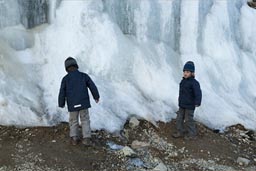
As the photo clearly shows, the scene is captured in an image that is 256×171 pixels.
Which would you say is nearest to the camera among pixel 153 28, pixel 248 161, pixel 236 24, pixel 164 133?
pixel 248 161

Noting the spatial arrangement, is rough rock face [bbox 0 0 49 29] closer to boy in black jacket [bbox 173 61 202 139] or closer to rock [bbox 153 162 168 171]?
boy in black jacket [bbox 173 61 202 139]

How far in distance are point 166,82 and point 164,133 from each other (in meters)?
1.85

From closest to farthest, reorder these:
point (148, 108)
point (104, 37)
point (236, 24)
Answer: point (148, 108) → point (104, 37) → point (236, 24)

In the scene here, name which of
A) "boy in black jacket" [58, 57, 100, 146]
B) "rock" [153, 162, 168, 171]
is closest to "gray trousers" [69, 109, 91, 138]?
"boy in black jacket" [58, 57, 100, 146]

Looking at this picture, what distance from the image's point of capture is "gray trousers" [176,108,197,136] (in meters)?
8.13

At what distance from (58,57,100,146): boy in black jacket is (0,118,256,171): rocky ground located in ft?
0.80

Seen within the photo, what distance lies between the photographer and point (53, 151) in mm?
7086

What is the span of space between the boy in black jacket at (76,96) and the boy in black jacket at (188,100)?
5.55ft

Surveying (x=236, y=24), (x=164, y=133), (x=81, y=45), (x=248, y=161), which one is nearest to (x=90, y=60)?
(x=81, y=45)

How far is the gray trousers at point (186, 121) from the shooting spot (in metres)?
8.13

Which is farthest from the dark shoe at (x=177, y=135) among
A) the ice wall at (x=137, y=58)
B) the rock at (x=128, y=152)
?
the rock at (x=128, y=152)

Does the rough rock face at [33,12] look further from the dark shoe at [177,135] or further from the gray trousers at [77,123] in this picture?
the dark shoe at [177,135]

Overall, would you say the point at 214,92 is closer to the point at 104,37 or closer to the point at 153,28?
the point at 153,28

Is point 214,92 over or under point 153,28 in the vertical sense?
under
